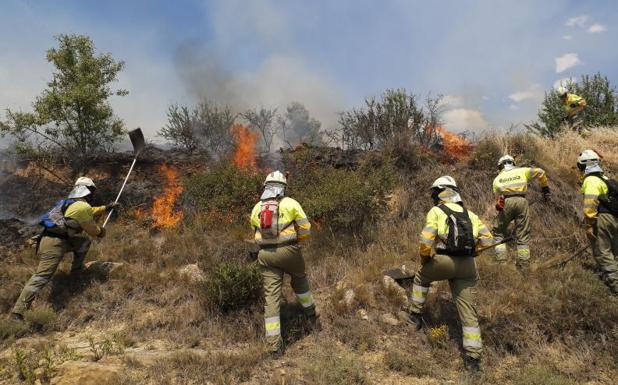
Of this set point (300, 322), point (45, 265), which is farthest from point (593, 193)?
point (45, 265)

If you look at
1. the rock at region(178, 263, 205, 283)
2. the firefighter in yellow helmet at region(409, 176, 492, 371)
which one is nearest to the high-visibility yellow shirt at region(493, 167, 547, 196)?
the firefighter in yellow helmet at region(409, 176, 492, 371)

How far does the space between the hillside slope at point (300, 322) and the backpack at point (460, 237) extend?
1105 mm

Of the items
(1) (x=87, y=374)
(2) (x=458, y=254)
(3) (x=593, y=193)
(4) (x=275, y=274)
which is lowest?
(1) (x=87, y=374)

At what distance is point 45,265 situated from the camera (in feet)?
18.2

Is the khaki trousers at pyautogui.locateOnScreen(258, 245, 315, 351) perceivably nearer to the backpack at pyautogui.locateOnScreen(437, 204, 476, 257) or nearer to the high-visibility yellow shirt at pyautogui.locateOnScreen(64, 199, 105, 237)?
the backpack at pyautogui.locateOnScreen(437, 204, 476, 257)

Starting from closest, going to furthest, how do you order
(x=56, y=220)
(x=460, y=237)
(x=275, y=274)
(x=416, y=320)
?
(x=460, y=237)
(x=275, y=274)
(x=416, y=320)
(x=56, y=220)

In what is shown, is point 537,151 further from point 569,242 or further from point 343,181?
point 343,181

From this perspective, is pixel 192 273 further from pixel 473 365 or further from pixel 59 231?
pixel 473 365

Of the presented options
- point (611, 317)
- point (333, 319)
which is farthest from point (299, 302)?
point (611, 317)

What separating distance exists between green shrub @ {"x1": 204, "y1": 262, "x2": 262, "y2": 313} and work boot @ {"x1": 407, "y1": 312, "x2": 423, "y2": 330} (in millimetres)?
2185

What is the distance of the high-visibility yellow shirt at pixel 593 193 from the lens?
18.2ft

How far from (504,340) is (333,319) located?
2165mm

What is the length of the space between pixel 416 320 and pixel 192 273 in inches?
144

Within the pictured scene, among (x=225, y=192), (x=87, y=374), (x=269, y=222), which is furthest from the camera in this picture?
(x=225, y=192)
